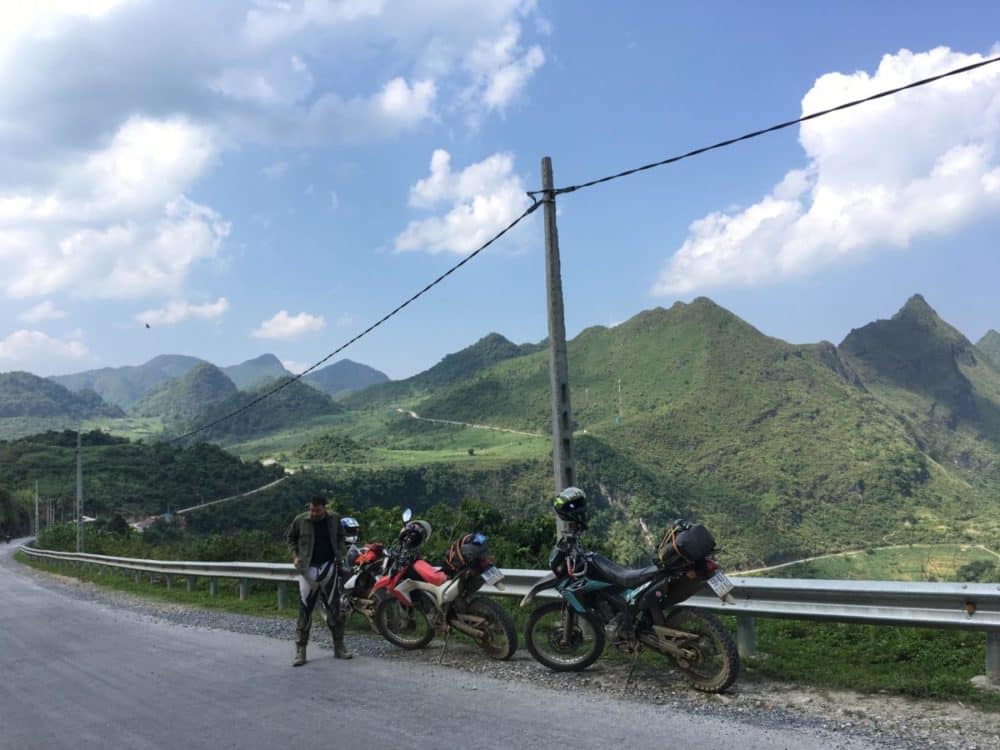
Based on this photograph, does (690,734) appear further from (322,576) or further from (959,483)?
Result: (959,483)

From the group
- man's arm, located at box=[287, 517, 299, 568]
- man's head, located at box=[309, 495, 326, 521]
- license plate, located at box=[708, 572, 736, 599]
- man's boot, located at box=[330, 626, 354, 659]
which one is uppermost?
man's head, located at box=[309, 495, 326, 521]

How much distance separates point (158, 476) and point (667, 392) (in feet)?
292

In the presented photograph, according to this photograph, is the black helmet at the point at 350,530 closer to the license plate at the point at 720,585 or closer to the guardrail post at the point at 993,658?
the license plate at the point at 720,585

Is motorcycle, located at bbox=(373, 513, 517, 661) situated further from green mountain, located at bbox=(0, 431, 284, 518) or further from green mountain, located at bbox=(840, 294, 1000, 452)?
green mountain, located at bbox=(840, 294, 1000, 452)

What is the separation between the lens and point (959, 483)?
10994 centimetres

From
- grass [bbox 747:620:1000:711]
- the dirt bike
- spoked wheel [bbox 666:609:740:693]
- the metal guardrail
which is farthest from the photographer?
the dirt bike

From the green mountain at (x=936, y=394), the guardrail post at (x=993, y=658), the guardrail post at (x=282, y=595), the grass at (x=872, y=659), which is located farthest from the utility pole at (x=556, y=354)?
the green mountain at (x=936, y=394)

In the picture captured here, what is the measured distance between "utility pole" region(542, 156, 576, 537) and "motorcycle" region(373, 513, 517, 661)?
141cm

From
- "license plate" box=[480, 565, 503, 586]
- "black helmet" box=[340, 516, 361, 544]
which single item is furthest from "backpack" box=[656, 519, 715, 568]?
"black helmet" box=[340, 516, 361, 544]

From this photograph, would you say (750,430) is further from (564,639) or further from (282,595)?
(564,639)

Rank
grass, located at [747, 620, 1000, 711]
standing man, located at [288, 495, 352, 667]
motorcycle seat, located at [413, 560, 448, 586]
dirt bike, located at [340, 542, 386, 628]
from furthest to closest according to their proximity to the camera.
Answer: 1. dirt bike, located at [340, 542, 386, 628]
2. standing man, located at [288, 495, 352, 667]
3. motorcycle seat, located at [413, 560, 448, 586]
4. grass, located at [747, 620, 1000, 711]

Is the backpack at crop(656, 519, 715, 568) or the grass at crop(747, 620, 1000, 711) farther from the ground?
the backpack at crop(656, 519, 715, 568)

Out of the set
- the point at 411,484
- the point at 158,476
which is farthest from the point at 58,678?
the point at 158,476

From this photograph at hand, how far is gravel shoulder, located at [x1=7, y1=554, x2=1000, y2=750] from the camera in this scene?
14.8 feet
